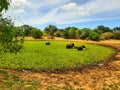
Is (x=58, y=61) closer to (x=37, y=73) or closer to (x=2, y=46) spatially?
(x=37, y=73)

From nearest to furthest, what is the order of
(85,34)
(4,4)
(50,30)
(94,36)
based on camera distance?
(4,4), (94,36), (85,34), (50,30)

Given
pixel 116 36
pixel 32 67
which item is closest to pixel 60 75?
pixel 32 67

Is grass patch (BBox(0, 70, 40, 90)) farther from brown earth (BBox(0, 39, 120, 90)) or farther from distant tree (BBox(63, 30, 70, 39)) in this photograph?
distant tree (BBox(63, 30, 70, 39))

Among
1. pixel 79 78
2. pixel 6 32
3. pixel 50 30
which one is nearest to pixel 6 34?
pixel 6 32

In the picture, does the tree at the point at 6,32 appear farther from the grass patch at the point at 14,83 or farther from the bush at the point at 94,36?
the bush at the point at 94,36

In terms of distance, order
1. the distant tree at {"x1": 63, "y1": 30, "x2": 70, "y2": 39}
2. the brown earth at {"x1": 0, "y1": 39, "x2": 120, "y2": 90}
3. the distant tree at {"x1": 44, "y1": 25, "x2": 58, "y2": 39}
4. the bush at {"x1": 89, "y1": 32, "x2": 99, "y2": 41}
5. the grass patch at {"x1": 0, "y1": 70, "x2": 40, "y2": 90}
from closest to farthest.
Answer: the grass patch at {"x1": 0, "y1": 70, "x2": 40, "y2": 90}, the brown earth at {"x1": 0, "y1": 39, "x2": 120, "y2": 90}, the bush at {"x1": 89, "y1": 32, "x2": 99, "y2": 41}, the distant tree at {"x1": 63, "y1": 30, "x2": 70, "y2": 39}, the distant tree at {"x1": 44, "y1": 25, "x2": 58, "y2": 39}

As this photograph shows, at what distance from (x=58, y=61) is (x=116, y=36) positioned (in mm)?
52151

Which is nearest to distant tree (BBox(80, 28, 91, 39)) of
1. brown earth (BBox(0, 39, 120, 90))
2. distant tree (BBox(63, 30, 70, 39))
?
distant tree (BBox(63, 30, 70, 39))

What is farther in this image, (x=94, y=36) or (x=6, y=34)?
(x=94, y=36)

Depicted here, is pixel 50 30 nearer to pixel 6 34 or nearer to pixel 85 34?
pixel 85 34

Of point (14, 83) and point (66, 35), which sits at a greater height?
point (66, 35)

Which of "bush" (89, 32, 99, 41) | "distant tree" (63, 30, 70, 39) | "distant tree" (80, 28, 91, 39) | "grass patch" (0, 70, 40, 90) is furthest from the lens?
"distant tree" (63, 30, 70, 39)

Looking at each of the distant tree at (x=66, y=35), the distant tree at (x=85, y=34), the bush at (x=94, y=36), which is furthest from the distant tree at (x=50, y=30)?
the bush at (x=94, y=36)

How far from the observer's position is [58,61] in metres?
28.2
